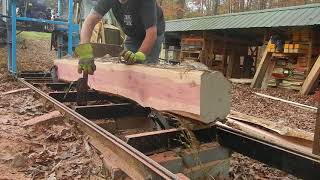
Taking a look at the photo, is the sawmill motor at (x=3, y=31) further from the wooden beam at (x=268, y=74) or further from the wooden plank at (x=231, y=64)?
Result: the wooden plank at (x=231, y=64)

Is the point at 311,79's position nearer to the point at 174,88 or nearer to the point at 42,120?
the point at 174,88

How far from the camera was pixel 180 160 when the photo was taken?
2980 mm

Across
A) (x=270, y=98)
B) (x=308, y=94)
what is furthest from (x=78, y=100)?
(x=308, y=94)

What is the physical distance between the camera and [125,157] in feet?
9.00

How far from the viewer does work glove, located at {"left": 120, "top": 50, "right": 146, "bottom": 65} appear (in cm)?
394

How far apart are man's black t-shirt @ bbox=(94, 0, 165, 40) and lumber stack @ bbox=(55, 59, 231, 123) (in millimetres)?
748

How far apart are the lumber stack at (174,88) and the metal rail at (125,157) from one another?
71 cm

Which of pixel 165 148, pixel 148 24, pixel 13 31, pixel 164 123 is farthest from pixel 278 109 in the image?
pixel 13 31

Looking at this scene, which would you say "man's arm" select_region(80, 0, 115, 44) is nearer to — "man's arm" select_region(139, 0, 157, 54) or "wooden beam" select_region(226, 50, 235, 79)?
"man's arm" select_region(139, 0, 157, 54)

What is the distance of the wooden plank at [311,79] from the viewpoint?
388 inches

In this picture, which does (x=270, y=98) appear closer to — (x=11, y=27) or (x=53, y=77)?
(x=53, y=77)

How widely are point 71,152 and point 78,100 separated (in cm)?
170

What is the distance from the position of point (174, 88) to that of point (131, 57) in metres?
0.88

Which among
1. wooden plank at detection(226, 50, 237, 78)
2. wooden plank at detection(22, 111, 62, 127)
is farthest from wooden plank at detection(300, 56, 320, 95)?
wooden plank at detection(22, 111, 62, 127)
